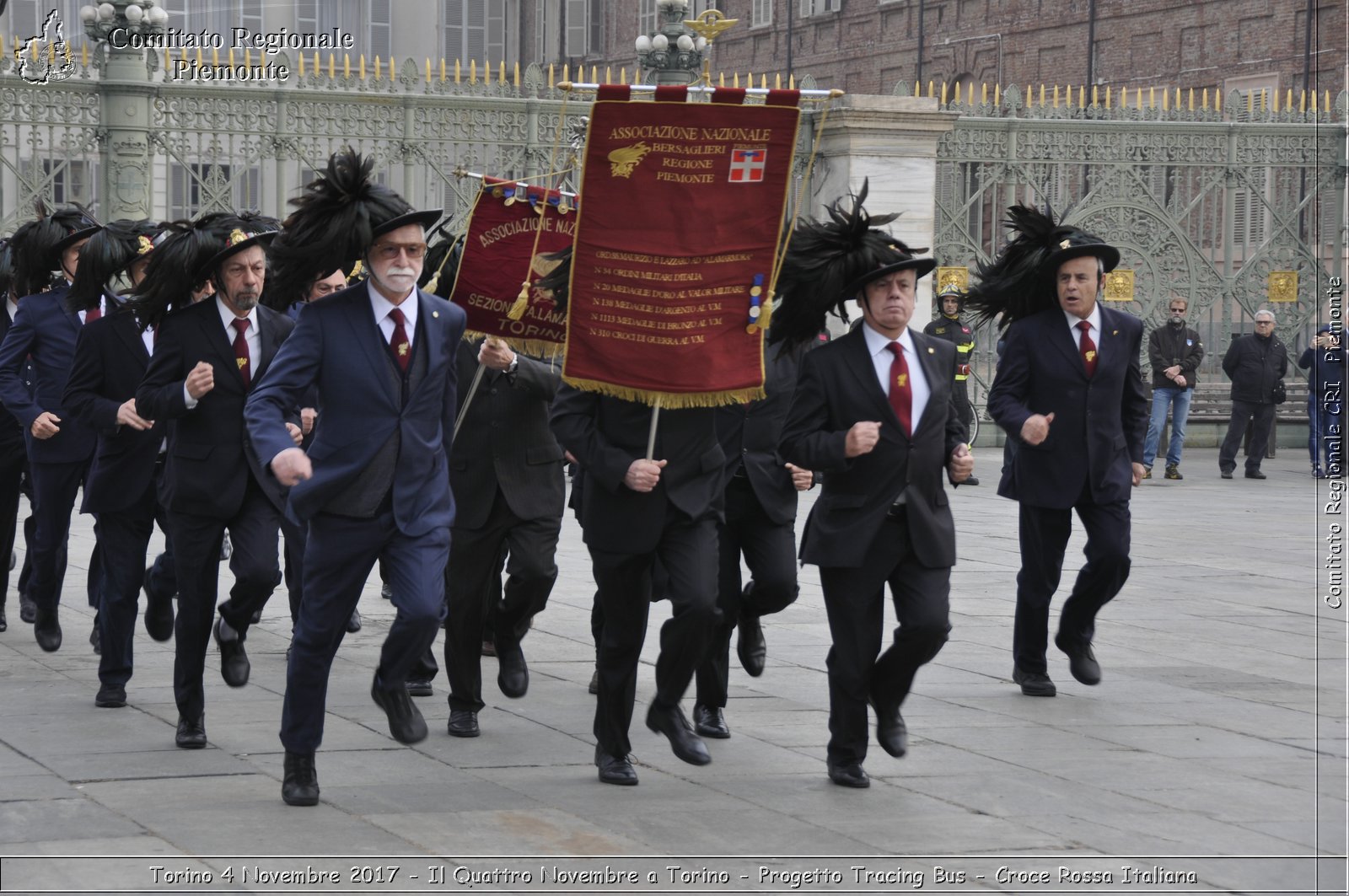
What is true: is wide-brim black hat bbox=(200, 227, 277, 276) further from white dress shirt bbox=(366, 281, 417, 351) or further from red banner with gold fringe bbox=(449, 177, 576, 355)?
white dress shirt bbox=(366, 281, 417, 351)

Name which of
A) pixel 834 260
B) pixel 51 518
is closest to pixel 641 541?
pixel 834 260

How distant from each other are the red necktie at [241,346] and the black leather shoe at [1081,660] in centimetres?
351

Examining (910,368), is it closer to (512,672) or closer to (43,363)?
(512,672)

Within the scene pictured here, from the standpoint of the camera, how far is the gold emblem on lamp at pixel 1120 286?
838 inches

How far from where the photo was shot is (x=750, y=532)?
23.6 feet

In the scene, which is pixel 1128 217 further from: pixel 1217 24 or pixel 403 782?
pixel 403 782

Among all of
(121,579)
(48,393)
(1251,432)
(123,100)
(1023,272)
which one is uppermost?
(123,100)

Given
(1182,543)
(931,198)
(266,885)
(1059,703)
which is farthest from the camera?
(931,198)

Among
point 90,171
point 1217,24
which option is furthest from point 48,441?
point 1217,24

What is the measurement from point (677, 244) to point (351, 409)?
1193 mm

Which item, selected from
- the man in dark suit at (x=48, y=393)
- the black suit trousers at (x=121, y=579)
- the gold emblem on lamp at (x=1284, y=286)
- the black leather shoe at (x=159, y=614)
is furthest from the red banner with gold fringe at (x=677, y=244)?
the gold emblem on lamp at (x=1284, y=286)

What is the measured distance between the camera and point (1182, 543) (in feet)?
44.6

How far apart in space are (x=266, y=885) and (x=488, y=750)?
1.88 m

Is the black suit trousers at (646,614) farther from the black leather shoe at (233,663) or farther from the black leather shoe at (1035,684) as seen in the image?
the black leather shoe at (1035,684)
